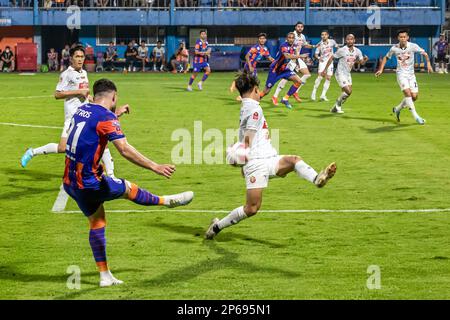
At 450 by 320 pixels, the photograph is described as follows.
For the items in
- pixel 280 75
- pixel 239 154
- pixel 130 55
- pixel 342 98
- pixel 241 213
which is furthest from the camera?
pixel 130 55

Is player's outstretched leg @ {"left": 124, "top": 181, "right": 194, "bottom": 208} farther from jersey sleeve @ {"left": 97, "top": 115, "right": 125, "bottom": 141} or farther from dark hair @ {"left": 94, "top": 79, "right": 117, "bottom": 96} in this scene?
dark hair @ {"left": 94, "top": 79, "right": 117, "bottom": 96}

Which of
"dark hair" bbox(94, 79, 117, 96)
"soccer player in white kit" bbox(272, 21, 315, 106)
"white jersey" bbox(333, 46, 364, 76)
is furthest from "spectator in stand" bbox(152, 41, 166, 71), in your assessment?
"dark hair" bbox(94, 79, 117, 96)

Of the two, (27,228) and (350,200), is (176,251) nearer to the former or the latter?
(27,228)

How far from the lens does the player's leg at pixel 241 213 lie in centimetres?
1167

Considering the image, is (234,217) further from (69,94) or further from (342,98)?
(342,98)

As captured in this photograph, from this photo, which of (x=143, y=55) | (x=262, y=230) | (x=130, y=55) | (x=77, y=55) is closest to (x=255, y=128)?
(x=262, y=230)

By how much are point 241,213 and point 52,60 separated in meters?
52.5

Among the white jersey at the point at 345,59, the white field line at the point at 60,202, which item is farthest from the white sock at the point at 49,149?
the white jersey at the point at 345,59

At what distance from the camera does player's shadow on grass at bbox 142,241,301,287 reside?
33.5 ft

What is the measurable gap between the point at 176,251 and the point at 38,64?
57.3 m

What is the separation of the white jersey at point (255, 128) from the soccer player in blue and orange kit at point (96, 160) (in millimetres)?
2034

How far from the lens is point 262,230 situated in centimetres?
1305

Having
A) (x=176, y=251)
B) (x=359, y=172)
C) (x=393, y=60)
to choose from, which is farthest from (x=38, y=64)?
(x=176, y=251)
